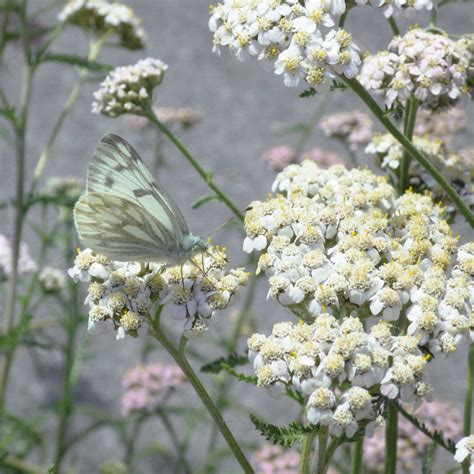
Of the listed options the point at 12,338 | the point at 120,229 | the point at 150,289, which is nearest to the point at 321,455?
the point at 150,289

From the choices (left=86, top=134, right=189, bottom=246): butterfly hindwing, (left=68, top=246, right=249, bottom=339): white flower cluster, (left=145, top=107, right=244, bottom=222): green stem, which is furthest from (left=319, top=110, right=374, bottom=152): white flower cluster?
(left=68, top=246, right=249, bottom=339): white flower cluster

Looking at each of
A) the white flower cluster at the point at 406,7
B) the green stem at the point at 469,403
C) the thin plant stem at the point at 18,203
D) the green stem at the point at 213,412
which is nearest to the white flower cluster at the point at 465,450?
the green stem at the point at 469,403

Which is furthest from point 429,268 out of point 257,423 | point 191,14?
point 191,14

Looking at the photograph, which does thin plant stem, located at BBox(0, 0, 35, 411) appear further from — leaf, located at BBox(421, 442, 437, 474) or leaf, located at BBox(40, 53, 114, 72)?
leaf, located at BBox(421, 442, 437, 474)

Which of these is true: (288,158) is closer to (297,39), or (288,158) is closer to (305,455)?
(297,39)

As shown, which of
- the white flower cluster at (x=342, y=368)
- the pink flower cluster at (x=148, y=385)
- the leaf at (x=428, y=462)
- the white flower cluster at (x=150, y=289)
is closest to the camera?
the white flower cluster at (x=342, y=368)

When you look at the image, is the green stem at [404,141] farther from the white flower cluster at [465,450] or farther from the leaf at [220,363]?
the leaf at [220,363]
